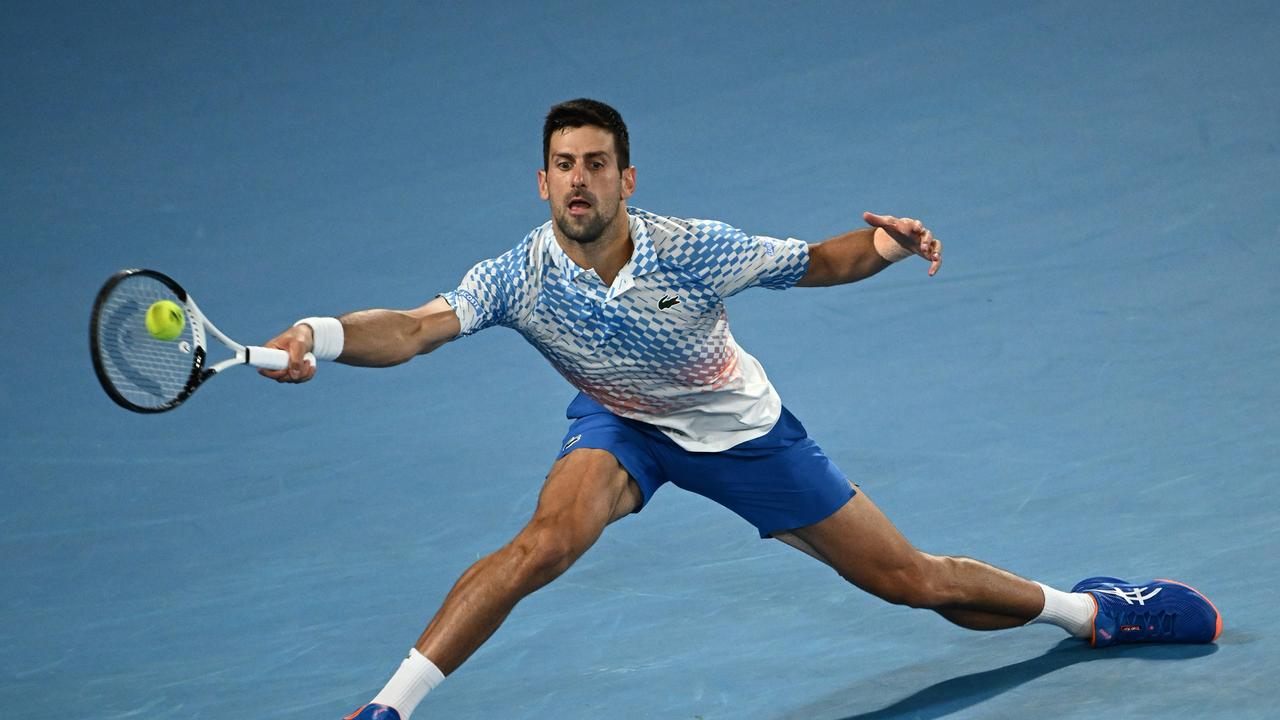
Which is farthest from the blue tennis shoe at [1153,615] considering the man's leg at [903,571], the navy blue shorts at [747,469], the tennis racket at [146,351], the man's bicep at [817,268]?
Answer: the tennis racket at [146,351]

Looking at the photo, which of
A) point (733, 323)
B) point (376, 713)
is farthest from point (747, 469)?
point (733, 323)

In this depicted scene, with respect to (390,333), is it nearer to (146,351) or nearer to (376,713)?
(146,351)

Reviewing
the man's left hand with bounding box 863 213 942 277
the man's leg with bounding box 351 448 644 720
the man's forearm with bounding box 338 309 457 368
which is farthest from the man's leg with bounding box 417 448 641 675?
the man's left hand with bounding box 863 213 942 277

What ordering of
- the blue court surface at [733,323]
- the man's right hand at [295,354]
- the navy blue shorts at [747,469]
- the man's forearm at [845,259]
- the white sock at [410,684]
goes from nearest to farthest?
the man's right hand at [295,354]
the white sock at [410,684]
the navy blue shorts at [747,469]
the man's forearm at [845,259]
the blue court surface at [733,323]

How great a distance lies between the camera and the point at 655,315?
14.6 ft

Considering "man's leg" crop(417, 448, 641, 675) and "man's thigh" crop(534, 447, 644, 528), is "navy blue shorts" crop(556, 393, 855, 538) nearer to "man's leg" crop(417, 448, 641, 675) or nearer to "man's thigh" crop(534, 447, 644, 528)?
"man's thigh" crop(534, 447, 644, 528)

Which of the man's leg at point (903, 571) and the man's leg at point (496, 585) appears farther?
the man's leg at point (903, 571)

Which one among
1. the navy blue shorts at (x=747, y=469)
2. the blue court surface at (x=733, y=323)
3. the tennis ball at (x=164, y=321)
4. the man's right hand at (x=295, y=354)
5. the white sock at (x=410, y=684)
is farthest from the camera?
the blue court surface at (x=733, y=323)

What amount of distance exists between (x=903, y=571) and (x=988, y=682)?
40 centimetres

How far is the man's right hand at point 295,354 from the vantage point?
3.70 metres

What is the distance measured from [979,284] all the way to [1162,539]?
2.91m

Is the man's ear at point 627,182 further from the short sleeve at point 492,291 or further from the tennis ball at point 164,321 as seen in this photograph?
the tennis ball at point 164,321

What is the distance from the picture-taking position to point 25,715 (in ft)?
16.5

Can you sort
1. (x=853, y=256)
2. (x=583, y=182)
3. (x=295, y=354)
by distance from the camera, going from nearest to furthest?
1. (x=295, y=354)
2. (x=583, y=182)
3. (x=853, y=256)
